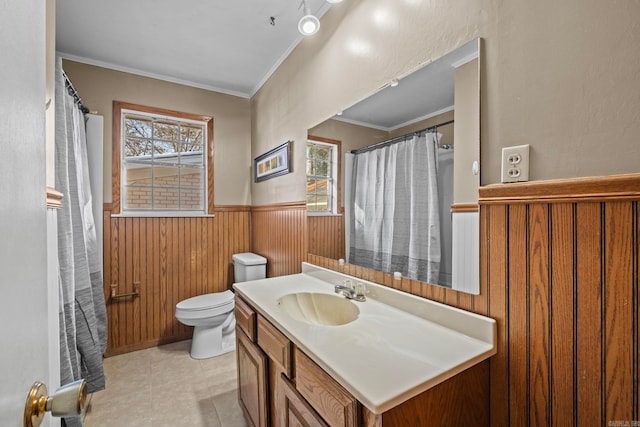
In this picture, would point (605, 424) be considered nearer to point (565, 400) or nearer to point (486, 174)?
point (565, 400)

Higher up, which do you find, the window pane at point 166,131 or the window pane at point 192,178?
the window pane at point 166,131

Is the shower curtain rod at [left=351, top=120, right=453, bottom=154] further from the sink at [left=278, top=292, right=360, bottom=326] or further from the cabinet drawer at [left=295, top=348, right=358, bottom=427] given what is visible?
the cabinet drawer at [left=295, top=348, right=358, bottom=427]

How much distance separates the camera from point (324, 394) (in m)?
0.83

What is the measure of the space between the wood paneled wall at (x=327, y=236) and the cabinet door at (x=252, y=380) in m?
0.68

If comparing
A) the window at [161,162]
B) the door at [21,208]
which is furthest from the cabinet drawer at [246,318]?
the window at [161,162]

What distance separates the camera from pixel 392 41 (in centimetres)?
129

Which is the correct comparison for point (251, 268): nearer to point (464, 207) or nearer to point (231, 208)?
point (231, 208)

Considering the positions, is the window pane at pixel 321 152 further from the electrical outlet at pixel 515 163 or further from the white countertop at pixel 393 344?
the electrical outlet at pixel 515 163

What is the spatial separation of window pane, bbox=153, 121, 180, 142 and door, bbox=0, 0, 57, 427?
8.02 feet

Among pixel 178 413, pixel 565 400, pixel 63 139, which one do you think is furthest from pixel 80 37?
pixel 565 400

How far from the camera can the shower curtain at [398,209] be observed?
1.16m

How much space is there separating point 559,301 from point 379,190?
83 centimetres

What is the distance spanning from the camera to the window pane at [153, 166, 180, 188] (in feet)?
8.98

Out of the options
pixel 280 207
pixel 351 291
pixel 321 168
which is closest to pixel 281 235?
pixel 280 207
